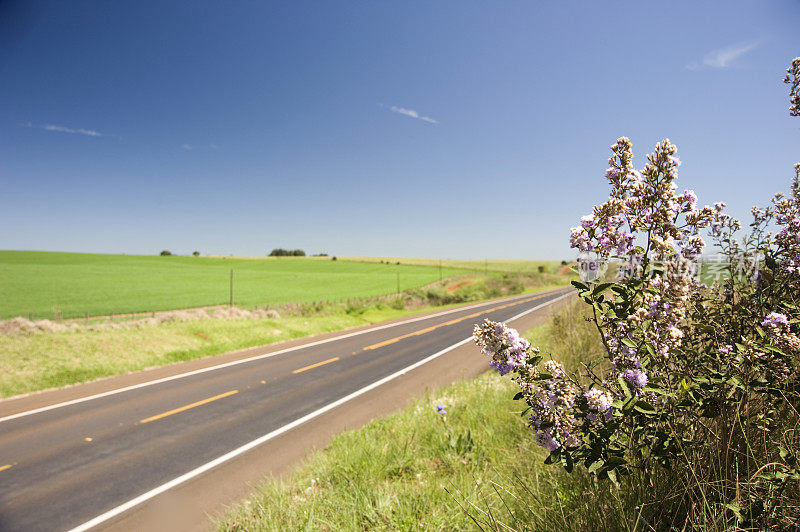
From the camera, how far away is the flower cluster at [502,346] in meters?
2.39

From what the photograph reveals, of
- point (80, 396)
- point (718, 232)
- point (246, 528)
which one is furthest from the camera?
point (80, 396)

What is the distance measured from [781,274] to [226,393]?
11.0 metres

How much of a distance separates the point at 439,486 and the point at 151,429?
6.89 meters

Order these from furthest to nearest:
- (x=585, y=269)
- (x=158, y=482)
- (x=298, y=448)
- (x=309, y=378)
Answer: (x=309, y=378)
(x=298, y=448)
(x=158, y=482)
(x=585, y=269)

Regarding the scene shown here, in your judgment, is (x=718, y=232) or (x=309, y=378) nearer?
(x=718, y=232)

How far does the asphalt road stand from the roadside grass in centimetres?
242

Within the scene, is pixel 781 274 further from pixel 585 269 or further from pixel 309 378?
pixel 309 378

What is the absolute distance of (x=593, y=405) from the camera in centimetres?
201

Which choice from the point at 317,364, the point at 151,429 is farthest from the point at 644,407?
the point at 317,364

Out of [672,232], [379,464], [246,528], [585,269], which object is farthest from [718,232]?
[246,528]

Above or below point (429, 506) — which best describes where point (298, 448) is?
below

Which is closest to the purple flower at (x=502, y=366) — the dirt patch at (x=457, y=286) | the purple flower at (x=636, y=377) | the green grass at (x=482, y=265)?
the purple flower at (x=636, y=377)

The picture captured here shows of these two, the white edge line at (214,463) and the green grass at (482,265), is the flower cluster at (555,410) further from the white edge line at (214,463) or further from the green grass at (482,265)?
the green grass at (482,265)

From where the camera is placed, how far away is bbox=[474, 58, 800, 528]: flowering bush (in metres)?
1.96
